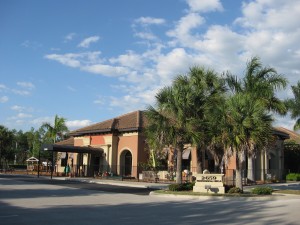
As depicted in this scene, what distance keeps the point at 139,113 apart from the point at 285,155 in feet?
63.0

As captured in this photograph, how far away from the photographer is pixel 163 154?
38.2m

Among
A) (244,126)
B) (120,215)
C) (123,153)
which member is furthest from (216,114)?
(123,153)

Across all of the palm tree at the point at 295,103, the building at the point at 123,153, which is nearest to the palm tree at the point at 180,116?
the palm tree at the point at 295,103

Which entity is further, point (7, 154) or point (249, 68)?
point (7, 154)

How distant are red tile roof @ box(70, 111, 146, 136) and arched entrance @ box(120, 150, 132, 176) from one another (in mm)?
2925

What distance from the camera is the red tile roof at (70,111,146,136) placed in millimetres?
40500

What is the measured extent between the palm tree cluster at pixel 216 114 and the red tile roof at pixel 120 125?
549 inches

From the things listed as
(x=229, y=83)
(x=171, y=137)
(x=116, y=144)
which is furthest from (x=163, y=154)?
(x=171, y=137)

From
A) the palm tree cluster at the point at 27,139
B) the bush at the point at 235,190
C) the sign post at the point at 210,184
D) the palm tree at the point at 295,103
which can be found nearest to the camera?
the bush at the point at 235,190

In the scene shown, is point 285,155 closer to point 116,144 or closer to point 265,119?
point 116,144

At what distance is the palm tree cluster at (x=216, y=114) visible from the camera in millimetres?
21484

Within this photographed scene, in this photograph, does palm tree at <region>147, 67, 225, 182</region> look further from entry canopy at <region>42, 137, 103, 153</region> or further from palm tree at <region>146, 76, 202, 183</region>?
entry canopy at <region>42, 137, 103, 153</region>

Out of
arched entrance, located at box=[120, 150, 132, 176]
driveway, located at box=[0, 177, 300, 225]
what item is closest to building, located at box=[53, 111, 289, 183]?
arched entrance, located at box=[120, 150, 132, 176]

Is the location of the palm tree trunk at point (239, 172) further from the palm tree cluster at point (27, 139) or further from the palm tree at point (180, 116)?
the palm tree cluster at point (27, 139)
